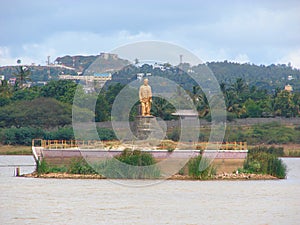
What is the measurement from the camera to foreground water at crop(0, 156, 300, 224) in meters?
41.5

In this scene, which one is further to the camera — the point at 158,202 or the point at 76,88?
the point at 76,88

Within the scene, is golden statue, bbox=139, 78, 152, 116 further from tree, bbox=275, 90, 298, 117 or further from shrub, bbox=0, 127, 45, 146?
tree, bbox=275, 90, 298, 117

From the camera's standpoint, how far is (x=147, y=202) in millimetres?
47781

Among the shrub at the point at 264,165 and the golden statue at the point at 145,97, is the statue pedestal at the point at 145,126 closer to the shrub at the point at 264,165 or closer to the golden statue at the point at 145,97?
the golden statue at the point at 145,97

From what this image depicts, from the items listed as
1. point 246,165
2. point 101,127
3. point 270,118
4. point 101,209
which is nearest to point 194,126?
point 101,127

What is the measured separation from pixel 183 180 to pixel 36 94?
58.7 metres

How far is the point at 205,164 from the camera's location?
5747 centimetres

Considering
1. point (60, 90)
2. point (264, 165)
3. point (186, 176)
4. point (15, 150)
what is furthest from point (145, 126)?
point (60, 90)

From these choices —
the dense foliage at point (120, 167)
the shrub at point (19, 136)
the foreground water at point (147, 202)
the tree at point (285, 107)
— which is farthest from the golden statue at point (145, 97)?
the tree at point (285, 107)

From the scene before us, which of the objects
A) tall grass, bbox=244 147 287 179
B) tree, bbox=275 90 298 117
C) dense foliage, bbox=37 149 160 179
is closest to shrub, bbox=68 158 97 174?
dense foliage, bbox=37 149 160 179

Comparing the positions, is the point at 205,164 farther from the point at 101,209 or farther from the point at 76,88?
the point at 76,88

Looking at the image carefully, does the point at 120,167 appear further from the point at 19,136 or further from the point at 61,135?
the point at 19,136

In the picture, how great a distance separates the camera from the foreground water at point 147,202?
4150 centimetres

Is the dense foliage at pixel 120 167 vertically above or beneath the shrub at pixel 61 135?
beneath
